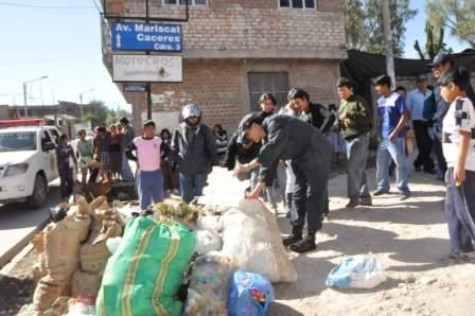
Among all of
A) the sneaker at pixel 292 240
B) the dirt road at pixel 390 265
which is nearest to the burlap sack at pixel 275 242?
the dirt road at pixel 390 265

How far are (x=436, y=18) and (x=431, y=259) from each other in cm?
3365

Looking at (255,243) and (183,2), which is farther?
(183,2)

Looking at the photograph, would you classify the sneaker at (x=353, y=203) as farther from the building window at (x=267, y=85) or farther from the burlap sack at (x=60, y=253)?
the building window at (x=267, y=85)

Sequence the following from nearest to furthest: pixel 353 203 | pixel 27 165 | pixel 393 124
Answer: pixel 353 203 → pixel 393 124 → pixel 27 165

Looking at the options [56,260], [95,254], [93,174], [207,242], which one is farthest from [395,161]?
[93,174]

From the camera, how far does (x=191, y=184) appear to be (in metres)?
5.86

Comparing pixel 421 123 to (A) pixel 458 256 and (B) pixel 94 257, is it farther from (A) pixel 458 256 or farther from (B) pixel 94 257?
(B) pixel 94 257

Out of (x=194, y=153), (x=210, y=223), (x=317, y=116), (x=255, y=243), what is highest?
(x=317, y=116)

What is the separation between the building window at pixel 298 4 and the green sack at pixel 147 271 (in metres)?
12.8

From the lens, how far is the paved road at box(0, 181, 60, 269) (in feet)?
21.7

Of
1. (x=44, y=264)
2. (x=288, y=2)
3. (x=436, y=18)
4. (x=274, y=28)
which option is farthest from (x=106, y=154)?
(x=436, y=18)

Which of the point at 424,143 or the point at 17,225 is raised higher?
the point at 424,143

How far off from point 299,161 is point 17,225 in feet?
18.2

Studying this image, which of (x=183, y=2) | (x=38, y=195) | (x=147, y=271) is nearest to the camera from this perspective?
(x=147, y=271)
